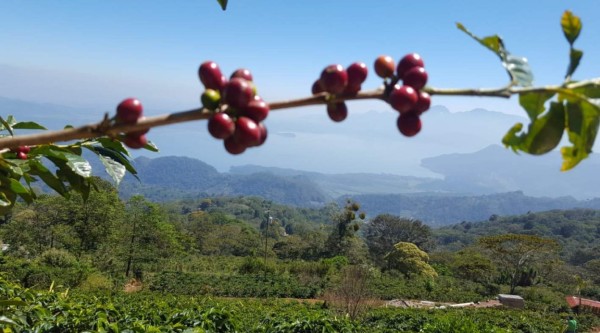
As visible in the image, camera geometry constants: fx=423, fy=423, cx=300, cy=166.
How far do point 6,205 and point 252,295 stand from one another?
2206 centimetres

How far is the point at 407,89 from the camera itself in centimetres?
64

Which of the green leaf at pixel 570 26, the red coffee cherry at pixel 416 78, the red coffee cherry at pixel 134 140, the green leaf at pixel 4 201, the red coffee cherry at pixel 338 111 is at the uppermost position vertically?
the green leaf at pixel 570 26

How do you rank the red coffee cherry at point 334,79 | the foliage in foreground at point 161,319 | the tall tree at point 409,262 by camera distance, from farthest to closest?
the tall tree at point 409,262, the foliage in foreground at point 161,319, the red coffee cherry at point 334,79

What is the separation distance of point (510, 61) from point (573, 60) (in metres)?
0.09

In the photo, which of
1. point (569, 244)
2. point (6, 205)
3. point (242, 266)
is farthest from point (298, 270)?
point (569, 244)

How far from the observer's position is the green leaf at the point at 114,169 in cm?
107

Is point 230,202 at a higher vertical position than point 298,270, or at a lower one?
lower

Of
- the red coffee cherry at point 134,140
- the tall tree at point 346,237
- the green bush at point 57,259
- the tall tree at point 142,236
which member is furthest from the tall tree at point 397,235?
the red coffee cherry at point 134,140

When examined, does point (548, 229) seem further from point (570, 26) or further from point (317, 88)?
point (317, 88)

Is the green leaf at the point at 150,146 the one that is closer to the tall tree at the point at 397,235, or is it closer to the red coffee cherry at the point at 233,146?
the red coffee cherry at the point at 233,146

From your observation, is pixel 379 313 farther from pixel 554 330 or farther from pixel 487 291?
pixel 487 291

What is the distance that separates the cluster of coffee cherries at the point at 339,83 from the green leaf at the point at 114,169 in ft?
2.04

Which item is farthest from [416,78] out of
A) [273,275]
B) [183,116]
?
[273,275]

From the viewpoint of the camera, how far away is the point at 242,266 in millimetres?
29688
